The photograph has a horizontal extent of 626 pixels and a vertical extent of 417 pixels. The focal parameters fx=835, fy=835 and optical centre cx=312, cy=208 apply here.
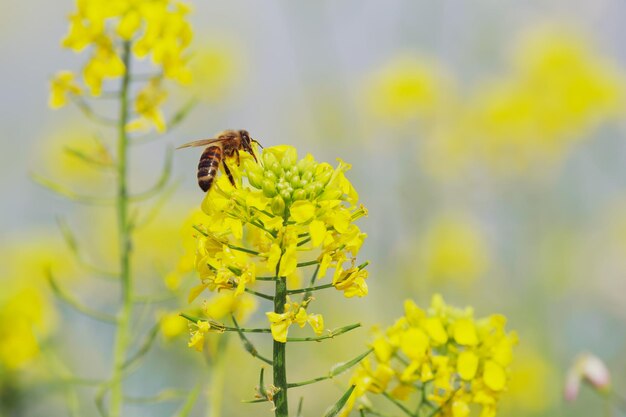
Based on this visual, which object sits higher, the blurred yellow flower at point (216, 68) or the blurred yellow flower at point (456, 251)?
the blurred yellow flower at point (216, 68)

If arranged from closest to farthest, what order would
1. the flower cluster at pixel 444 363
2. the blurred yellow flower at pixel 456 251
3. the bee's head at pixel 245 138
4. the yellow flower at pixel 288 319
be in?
the yellow flower at pixel 288 319
the flower cluster at pixel 444 363
the bee's head at pixel 245 138
the blurred yellow flower at pixel 456 251

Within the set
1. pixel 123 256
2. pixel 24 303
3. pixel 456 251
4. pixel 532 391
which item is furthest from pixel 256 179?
pixel 456 251

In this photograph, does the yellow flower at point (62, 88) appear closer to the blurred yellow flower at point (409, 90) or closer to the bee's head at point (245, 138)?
the bee's head at point (245, 138)

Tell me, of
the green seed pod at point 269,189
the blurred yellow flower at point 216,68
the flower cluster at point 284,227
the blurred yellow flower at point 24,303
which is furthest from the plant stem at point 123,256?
the blurred yellow flower at point 216,68

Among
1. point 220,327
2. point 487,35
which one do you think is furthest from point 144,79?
point 487,35

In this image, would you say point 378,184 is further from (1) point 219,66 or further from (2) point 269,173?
(2) point 269,173

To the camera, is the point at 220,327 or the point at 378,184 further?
the point at 378,184

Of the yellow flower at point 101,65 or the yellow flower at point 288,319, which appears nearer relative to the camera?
the yellow flower at point 288,319

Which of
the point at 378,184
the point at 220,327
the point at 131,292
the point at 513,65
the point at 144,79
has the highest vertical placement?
the point at 513,65

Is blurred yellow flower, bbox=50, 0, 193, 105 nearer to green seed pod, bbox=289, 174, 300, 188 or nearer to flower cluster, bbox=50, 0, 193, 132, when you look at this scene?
flower cluster, bbox=50, 0, 193, 132
